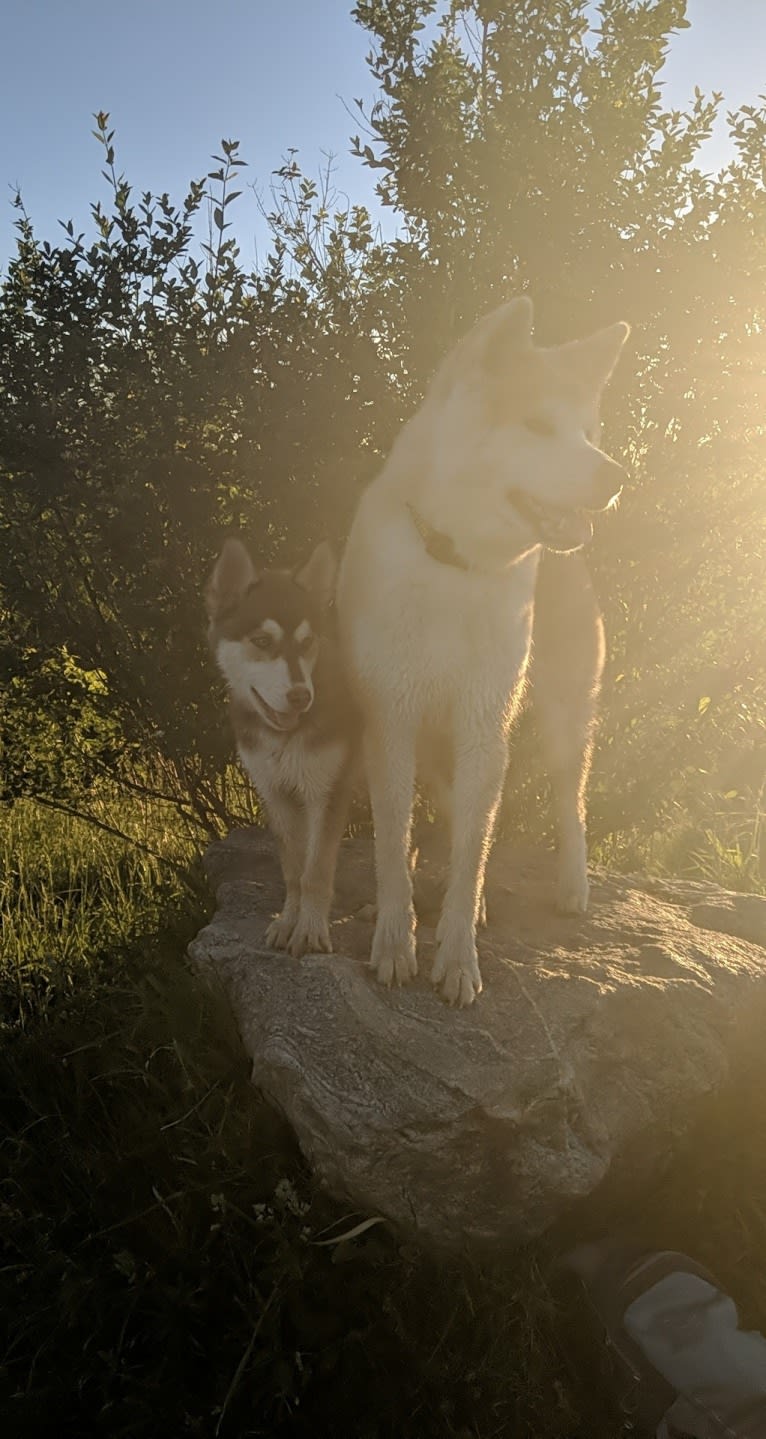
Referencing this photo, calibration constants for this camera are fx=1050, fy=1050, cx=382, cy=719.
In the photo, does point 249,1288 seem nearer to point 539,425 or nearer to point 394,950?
point 394,950

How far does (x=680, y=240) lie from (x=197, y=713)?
3307 mm

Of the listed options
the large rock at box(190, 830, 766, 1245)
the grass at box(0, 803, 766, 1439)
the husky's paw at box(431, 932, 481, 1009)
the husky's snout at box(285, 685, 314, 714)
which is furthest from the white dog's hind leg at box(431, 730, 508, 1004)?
the grass at box(0, 803, 766, 1439)

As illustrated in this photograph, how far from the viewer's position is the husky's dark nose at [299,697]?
354 centimetres

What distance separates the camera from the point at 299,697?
3543mm

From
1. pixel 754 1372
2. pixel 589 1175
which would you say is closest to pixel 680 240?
pixel 589 1175

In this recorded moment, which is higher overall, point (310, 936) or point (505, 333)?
point (505, 333)

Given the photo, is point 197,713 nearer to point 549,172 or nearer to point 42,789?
point 42,789

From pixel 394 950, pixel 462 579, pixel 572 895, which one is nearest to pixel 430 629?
pixel 462 579

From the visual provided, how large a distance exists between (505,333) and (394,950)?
200 cm

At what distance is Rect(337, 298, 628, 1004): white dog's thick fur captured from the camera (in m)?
3.34

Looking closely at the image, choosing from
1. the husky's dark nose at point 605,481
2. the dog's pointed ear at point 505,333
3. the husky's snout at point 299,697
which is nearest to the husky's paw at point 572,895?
the husky's snout at point 299,697

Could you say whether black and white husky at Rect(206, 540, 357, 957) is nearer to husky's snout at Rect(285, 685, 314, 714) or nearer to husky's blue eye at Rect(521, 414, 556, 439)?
husky's snout at Rect(285, 685, 314, 714)

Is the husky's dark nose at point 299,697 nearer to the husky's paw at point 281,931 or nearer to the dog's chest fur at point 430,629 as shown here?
the dog's chest fur at point 430,629

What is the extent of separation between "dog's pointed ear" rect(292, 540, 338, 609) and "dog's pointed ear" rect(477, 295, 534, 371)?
35.8 inches
